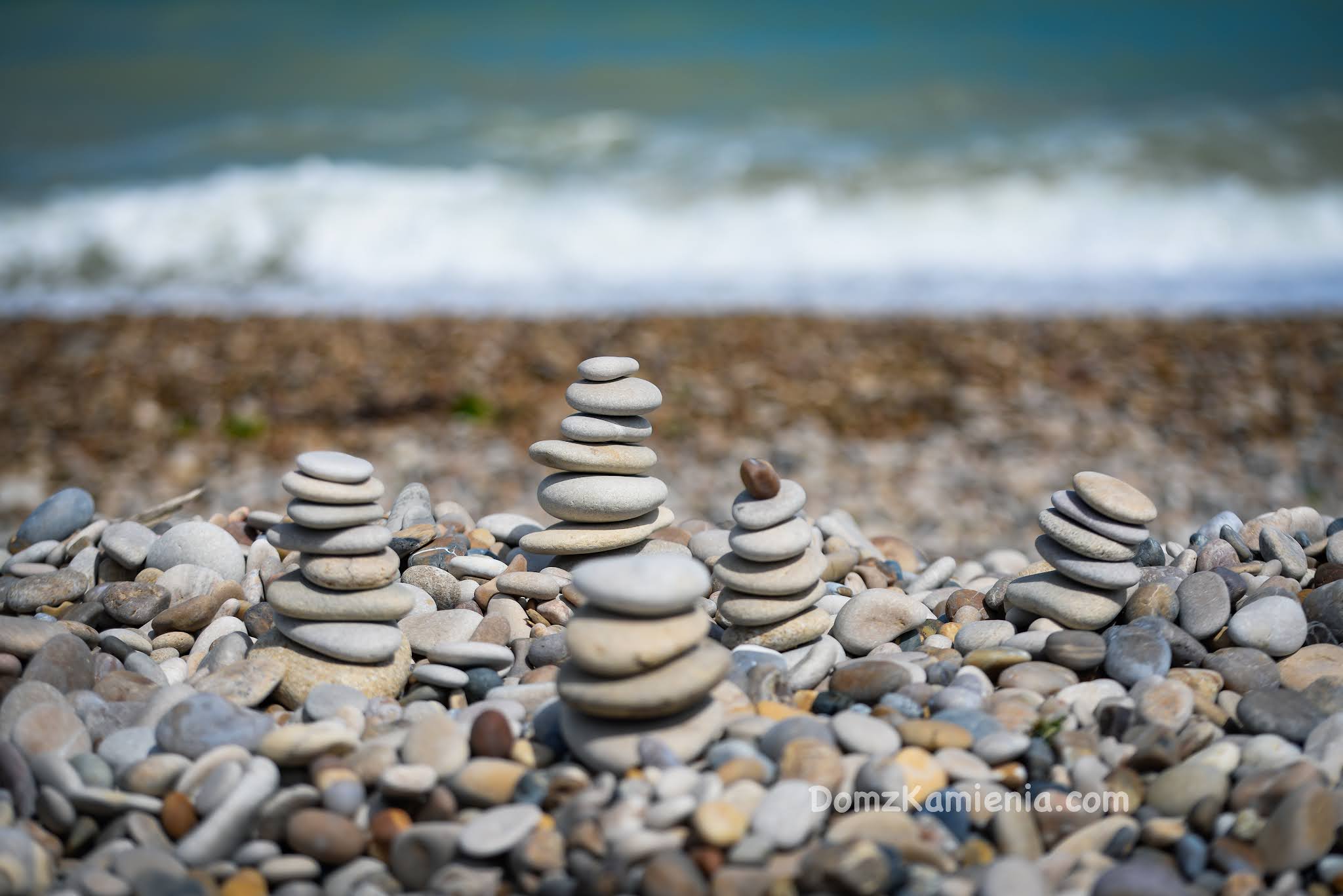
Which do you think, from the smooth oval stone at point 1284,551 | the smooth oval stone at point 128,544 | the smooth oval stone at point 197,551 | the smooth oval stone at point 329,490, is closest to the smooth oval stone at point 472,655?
the smooth oval stone at point 329,490

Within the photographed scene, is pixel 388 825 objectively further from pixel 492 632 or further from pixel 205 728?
pixel 492 632

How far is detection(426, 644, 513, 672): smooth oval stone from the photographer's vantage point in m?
2.23

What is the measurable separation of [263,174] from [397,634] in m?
11.2

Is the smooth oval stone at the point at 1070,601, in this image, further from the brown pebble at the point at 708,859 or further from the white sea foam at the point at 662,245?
the white sea foam at the point at 662,245

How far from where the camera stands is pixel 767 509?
7.60 ft

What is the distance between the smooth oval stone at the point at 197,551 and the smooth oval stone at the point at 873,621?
5.56 feet

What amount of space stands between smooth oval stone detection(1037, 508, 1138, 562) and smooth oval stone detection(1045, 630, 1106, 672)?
0.19 meters

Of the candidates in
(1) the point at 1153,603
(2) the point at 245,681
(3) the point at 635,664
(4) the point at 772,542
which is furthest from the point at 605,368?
(1) the point at 1153,603

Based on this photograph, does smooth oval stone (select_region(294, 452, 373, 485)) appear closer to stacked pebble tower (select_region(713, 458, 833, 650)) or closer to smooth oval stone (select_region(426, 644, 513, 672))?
smooth oval stone (select_region(426, 644, 513, 672))

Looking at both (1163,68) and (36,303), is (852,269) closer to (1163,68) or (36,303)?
(36,303)

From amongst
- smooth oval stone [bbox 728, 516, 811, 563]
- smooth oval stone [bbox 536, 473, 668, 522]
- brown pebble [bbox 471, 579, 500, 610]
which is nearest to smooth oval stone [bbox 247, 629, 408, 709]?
brown pebble [bbox 471, 579, 500, 610]

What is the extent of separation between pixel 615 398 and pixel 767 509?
0.52m

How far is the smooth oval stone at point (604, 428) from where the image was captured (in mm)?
2553

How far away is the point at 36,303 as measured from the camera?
28.4 feet
